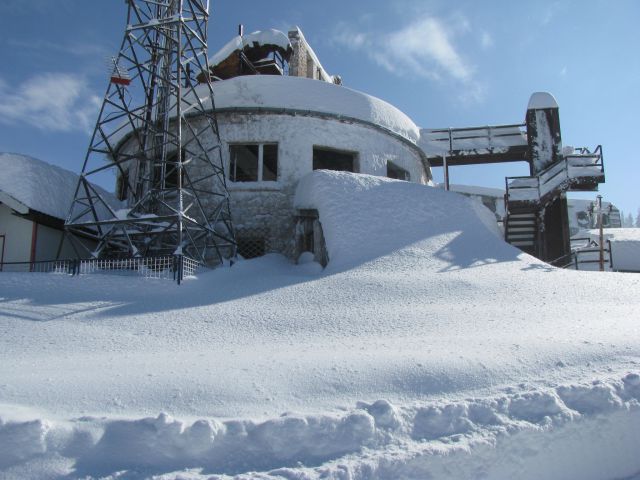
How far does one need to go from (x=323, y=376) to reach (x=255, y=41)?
59.1 ft

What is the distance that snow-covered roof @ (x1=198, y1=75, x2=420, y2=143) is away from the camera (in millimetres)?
16594

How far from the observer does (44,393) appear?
565cm

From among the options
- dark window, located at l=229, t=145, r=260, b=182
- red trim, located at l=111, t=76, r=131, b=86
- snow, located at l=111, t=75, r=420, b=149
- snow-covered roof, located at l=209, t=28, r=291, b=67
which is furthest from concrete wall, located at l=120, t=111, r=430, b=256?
snow-covered roof, located at l=209, t=28, r=291, b=67

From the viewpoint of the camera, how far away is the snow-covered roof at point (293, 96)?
16594 millimetres

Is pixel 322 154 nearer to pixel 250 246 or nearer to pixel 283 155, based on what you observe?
pixel 283 155

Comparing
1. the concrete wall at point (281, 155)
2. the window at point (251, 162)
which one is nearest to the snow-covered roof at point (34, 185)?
the concrete wall at point (281, 155)

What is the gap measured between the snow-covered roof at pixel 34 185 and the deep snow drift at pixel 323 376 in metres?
4.09

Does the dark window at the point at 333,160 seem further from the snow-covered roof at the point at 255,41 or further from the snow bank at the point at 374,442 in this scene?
the snow bank at the point at 374,442

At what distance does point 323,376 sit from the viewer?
6141mm

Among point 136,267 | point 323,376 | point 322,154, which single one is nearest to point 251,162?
point 322,154

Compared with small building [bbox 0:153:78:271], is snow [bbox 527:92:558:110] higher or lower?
higher

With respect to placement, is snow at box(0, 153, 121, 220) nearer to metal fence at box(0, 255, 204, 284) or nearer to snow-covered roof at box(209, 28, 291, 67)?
metal fence at box(0, 255, 204, 284)

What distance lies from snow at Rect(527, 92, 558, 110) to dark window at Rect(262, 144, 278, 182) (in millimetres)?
9918

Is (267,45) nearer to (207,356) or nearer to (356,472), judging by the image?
(207,356)
